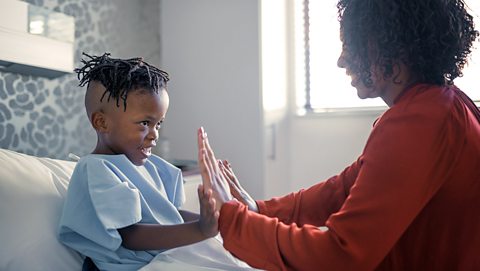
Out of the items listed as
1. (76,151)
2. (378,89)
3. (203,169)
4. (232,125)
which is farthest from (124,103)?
(232,125)

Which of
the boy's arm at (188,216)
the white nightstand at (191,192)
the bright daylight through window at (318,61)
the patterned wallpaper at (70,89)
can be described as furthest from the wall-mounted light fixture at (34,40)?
the bright daylight through window at (318,61)

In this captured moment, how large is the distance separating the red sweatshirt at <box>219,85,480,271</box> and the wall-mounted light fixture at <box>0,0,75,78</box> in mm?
1121

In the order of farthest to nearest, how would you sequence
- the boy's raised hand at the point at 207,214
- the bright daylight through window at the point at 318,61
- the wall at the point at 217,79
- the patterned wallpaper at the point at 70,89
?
the bright daylight through window at the point at 318,61
the wall at the point at 217,79
the patterned wallpaper at the point at 70,89
the boy's raised hand at the point at 207,214

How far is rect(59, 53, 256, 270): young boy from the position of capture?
3.39ft

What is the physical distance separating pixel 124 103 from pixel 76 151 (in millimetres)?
1142

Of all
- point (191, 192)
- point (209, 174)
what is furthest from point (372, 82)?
point (191, 192)

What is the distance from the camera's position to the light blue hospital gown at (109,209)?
1029mm

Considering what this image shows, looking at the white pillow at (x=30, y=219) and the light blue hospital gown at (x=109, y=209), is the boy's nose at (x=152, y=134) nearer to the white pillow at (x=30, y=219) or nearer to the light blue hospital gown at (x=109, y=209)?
the light blue hospital gown at (x=109, y=209)

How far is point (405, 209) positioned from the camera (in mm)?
876

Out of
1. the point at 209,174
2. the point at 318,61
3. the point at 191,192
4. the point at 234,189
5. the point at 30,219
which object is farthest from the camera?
the point at 318,61

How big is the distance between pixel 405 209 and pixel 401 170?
0.07 m

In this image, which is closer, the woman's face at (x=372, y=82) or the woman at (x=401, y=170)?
the woman at (x=401, y=170)

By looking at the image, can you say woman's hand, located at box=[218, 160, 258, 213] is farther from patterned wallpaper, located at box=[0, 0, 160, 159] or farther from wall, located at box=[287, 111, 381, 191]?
wall, located at box=[287, 111, 381, 191]

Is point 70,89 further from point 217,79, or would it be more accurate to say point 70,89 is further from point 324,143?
point 324,143
